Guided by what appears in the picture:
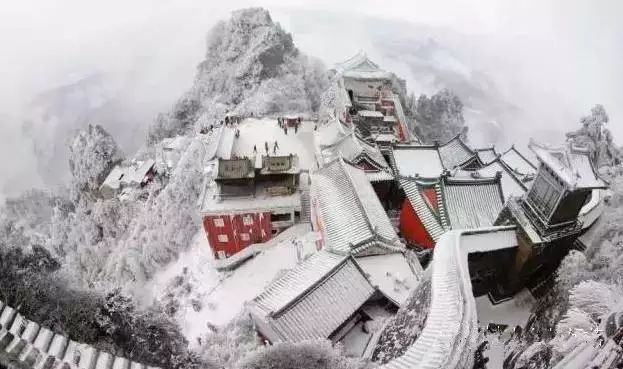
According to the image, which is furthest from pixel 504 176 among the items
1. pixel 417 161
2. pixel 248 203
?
pixel 248 203

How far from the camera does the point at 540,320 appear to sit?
17.2 metres

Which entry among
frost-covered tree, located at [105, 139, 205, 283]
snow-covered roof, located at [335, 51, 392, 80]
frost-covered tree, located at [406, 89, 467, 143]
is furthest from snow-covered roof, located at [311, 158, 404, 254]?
frost-covered tree, located at [406, 89, 467, 143]

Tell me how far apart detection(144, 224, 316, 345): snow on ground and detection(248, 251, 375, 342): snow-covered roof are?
4744mm

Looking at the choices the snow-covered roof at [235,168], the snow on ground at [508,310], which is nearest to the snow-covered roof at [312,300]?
the snow on ground at [508,310]

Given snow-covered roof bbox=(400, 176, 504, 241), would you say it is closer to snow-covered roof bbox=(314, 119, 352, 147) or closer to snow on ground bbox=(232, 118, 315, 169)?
snow-covered roof bbox=(314, 119, 352, 147)

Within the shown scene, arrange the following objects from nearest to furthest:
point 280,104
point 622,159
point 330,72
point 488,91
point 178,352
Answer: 1. point 178,352
2. point 622,159
3. point 280,104
4. point 330,72
5. point 488,91

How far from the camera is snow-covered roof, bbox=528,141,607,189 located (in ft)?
58.5

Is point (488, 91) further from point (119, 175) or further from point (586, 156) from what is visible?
point (586, 156)


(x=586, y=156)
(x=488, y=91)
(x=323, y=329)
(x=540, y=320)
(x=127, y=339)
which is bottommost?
(x=488, y=91)

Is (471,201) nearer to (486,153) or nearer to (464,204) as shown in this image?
(464,204)

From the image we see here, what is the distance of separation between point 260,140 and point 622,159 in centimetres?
3660

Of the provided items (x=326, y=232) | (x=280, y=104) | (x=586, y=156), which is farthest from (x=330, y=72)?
(x=586, y=156)

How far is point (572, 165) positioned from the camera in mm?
18203

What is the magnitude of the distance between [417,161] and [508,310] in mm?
13422
